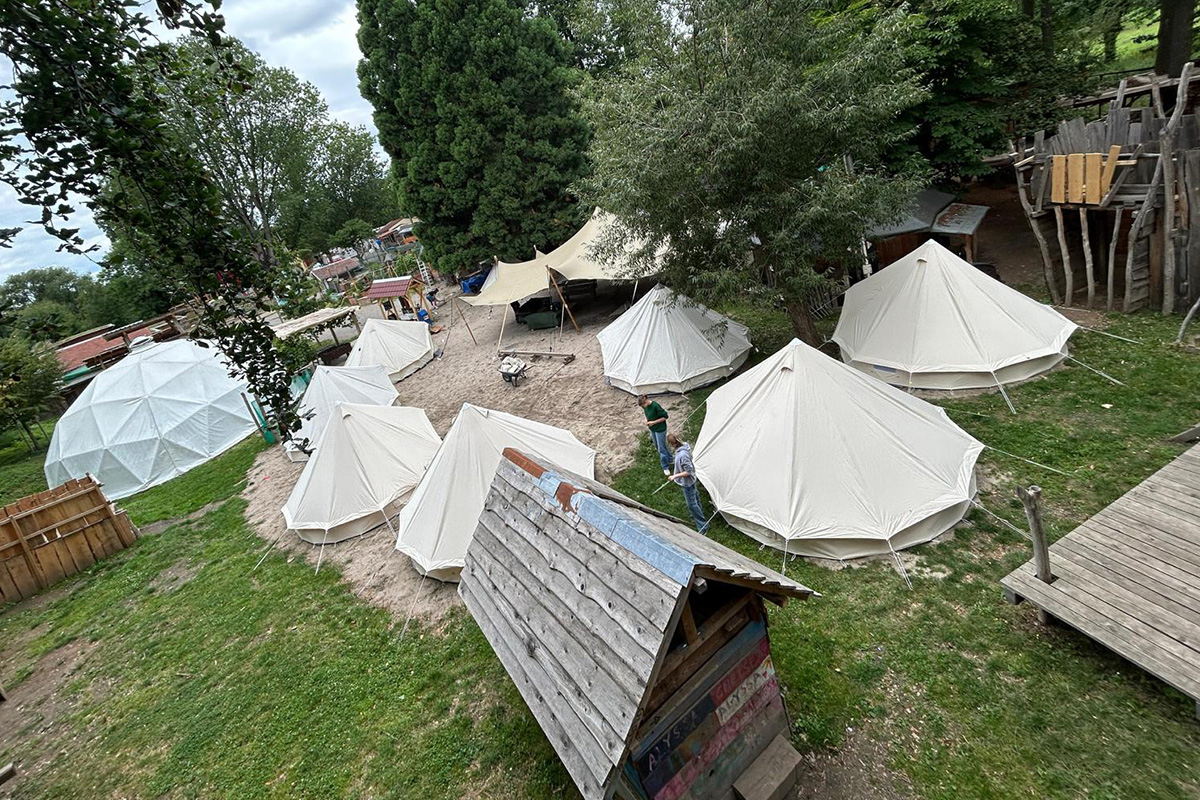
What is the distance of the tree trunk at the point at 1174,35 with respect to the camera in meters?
11.9

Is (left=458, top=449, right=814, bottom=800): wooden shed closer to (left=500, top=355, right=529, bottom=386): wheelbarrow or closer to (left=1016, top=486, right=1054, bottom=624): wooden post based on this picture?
(left=1016, top=486, right=1054, bottom=624): wooden post

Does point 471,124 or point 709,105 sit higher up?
point 471,124

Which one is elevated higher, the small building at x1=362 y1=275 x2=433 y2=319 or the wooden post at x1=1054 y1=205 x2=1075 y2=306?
the small building at x1=362 y1=275 x2=433 y2=319

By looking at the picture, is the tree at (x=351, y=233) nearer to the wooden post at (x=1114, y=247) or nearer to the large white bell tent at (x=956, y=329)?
the large white bell tent at (x=956, y=329)

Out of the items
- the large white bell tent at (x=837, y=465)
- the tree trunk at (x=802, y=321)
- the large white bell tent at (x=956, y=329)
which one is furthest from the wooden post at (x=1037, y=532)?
the tree trunk at (x=802, y=321)

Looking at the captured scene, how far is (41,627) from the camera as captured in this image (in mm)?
9180

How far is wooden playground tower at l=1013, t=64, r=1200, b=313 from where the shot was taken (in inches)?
314

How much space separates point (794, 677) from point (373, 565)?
6.45 m

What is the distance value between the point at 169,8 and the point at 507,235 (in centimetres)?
1896

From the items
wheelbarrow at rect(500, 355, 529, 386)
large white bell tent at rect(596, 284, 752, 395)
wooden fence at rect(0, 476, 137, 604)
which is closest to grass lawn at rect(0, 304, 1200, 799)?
wooden fence at rect(0, 476, 137, 604)

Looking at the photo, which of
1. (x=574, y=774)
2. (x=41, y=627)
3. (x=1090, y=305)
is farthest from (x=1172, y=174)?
(x=41, y=627)

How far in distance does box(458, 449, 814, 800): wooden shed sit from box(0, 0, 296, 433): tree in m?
2.46

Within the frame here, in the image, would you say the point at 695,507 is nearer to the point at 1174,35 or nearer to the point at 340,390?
the point at 340,390

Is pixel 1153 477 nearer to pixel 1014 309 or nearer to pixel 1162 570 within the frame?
pixel 1162 570
